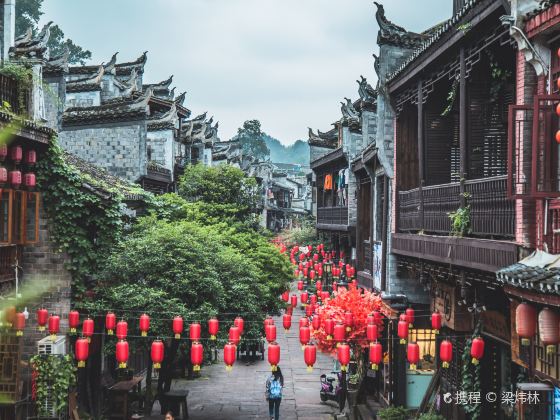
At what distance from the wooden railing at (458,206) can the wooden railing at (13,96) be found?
9321 millimetres

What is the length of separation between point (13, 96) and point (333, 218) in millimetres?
22487

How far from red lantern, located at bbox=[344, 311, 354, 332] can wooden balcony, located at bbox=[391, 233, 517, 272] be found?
342cm

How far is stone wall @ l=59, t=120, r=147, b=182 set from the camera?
30.5m

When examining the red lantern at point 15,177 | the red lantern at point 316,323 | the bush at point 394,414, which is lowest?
the bush at point 394,414

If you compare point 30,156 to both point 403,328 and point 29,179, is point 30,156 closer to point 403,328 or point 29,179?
point 29,179

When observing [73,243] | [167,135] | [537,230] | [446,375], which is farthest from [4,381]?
[167,135]

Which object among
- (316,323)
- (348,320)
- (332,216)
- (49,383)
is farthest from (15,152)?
(332,216)

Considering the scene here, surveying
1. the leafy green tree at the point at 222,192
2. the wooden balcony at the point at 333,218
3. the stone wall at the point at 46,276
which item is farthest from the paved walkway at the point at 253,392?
the wooden balcony at the point at 333,218

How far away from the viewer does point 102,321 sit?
20.6 m

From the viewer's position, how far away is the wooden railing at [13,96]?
15977 millimetres

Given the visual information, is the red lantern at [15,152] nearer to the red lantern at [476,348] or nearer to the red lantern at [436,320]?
the red lantern at [436,320]

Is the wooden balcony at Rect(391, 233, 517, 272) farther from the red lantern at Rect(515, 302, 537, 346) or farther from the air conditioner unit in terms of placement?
the air conditioner unit

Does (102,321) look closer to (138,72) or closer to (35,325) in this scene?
(35,325)

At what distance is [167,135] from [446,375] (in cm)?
2276
